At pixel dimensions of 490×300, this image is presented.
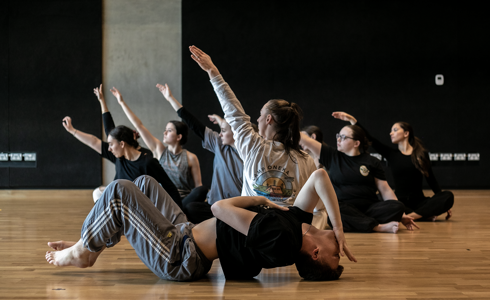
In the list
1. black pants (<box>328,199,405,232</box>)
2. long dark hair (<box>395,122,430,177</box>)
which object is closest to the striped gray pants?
black pants (<box>328,199,405,232</box>)

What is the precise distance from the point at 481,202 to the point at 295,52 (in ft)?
12.2

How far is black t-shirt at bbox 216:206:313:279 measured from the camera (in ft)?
6.20

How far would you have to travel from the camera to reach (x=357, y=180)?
4.05 metres

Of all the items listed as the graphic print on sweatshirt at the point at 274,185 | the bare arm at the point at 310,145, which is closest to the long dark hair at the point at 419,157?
the bare arm at the point at 310,145

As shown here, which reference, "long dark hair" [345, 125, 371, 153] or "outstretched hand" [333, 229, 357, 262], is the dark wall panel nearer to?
"long dark hair" [345, 125, 371, 153]

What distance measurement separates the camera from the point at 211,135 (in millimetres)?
4090

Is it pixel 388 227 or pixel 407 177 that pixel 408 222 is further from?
pixel 407 177

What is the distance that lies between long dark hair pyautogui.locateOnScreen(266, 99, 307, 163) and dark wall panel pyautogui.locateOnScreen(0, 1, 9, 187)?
6393 mm

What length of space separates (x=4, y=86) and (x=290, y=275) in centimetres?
678

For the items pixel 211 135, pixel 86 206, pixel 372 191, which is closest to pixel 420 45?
pixel 372 191

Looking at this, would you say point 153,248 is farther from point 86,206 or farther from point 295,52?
point 295,52

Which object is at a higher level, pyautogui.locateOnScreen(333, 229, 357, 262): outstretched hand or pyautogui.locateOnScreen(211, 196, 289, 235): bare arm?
pyautogui.locateOnScreen(211, 196, 289, 235): bare arm

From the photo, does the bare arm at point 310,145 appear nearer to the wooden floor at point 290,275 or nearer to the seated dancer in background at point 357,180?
the seated dancer in background at point 357,180

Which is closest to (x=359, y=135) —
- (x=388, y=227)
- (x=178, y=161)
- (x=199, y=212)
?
(x=388, y=227)
